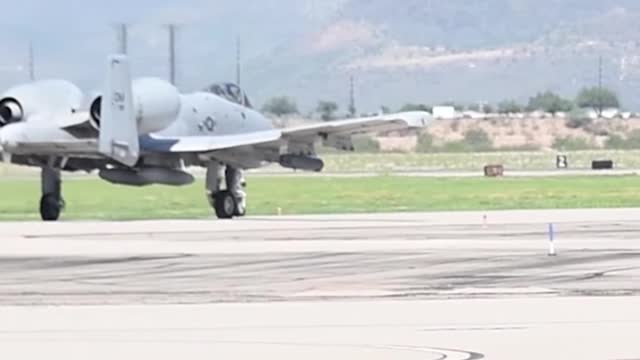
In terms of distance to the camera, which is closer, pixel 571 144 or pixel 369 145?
pixel 369 145

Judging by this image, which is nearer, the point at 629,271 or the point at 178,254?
the point at 629,271

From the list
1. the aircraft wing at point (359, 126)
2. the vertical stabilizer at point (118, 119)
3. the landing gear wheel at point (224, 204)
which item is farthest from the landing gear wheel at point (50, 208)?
the aircraft wing at point (359, 126)

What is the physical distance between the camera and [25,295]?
75.2 feet

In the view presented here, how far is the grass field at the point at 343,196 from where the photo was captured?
5219cm

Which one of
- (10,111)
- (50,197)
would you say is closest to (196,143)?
(50,197)

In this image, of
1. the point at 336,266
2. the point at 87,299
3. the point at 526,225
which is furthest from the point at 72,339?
the point at 526,225

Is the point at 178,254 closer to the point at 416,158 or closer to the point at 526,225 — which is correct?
the point at 526,225

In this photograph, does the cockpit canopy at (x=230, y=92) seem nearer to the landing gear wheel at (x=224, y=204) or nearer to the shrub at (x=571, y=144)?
the landing gear wheel at (x=224, y=204)

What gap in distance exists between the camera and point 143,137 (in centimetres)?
4512

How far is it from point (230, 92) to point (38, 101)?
18.8 feet

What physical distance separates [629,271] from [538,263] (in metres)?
2.32

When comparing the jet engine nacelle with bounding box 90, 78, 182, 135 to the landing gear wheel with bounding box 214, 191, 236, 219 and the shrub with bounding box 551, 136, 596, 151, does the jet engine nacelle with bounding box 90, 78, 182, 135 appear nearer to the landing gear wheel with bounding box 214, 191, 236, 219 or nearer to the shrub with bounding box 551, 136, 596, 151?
the landing gear wheel with bounding box 214, 191, 236, 219

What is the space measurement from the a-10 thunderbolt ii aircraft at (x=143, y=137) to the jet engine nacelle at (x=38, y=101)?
0.03 metres

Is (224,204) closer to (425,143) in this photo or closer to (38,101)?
(38,101)
